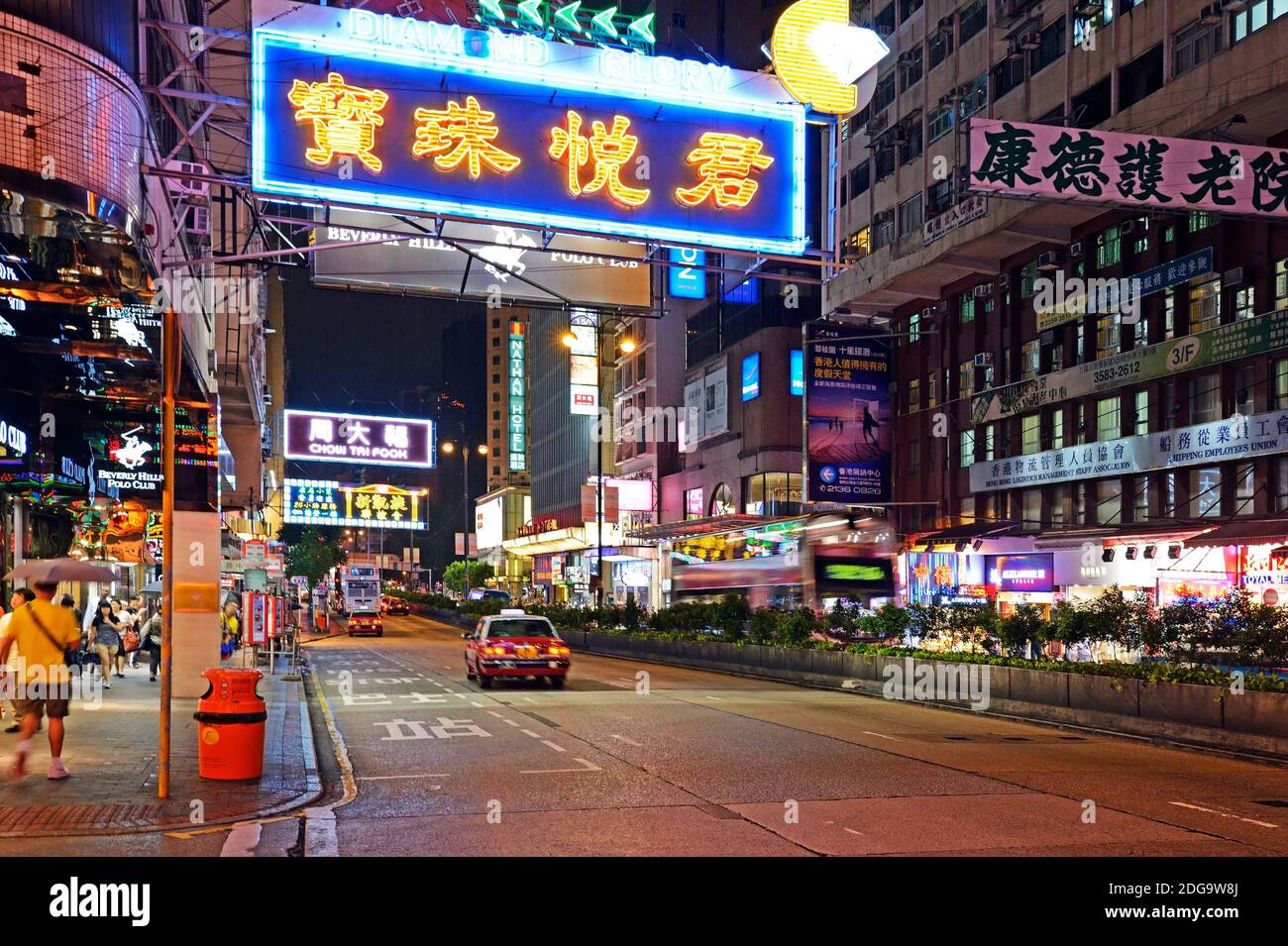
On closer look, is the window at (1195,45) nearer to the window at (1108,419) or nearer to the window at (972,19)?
the window at (1108,419)

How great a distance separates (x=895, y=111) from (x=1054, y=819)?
44.3 meters

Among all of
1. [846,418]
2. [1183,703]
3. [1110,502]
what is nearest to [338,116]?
[1183,703]

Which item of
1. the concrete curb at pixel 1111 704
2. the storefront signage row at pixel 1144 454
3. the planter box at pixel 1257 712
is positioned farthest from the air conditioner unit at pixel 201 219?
the storefront signage row at pixel 1144 454

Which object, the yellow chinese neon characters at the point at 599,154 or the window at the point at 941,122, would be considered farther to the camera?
the window at the point at 941,122

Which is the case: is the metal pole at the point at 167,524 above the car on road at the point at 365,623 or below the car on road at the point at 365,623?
above

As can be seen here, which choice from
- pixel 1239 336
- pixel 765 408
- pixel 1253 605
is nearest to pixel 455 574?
pixel 765 408

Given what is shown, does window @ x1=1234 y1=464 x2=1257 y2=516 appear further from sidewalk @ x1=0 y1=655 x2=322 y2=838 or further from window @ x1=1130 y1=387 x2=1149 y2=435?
sidewalk @ x1=0 y1=655 x2=322 y2=838

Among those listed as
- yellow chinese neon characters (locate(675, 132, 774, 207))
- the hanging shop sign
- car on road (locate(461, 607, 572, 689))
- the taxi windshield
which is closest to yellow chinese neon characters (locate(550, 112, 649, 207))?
yellow chinese neon characters (locate(675, 132, 774, 207))

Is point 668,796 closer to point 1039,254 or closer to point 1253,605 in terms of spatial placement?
point 1253,605

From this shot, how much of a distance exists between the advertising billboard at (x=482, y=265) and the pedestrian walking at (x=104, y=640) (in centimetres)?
1059

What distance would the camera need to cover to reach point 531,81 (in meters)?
15.3

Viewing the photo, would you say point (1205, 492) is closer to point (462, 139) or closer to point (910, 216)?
point (910, 216)

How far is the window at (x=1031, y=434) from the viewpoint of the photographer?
139 feet

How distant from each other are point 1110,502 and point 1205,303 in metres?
7.22
